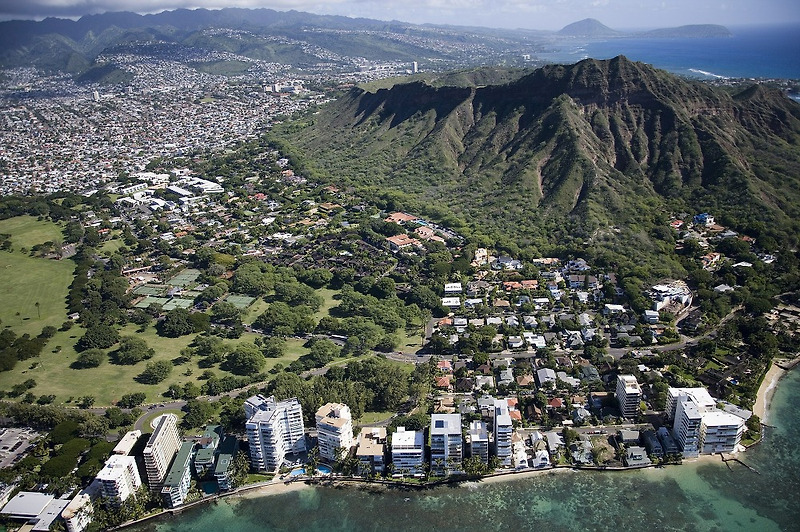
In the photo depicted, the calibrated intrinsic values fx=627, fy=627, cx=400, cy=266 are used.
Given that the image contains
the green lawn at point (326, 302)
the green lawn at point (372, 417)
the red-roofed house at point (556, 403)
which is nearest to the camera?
the green lawn at point (372, 417)

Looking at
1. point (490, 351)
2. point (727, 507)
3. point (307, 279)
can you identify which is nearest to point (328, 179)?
point (307, 279)

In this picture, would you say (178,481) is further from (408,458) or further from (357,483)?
(408,458)

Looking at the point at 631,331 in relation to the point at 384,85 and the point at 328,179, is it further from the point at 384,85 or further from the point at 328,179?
the point at 384,85

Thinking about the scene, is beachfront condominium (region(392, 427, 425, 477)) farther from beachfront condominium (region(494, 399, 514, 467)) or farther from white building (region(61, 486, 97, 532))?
white building (region(61, 486, 97, 532))

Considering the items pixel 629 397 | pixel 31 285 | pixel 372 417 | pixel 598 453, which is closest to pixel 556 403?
pixel 629 397

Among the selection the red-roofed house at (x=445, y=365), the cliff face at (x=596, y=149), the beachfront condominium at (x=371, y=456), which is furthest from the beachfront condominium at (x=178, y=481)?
the cliff face at (x=596, y=149)

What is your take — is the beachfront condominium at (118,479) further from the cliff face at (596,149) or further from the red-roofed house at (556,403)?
the cliff face at (596,149)
